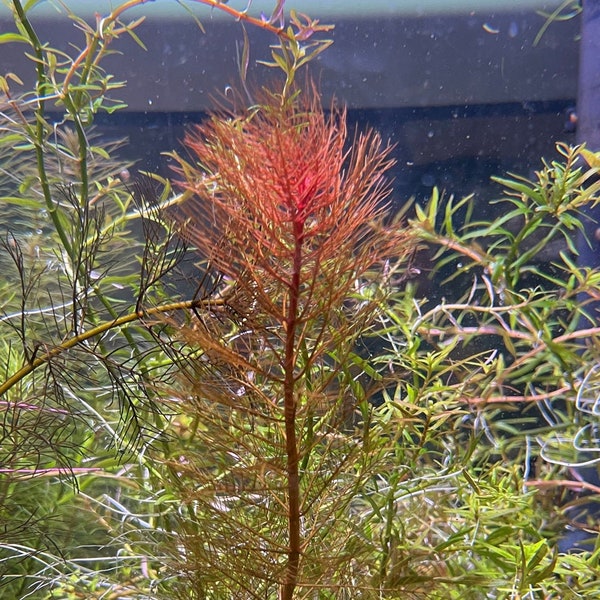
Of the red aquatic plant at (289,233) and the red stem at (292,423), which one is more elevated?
the red aquatic plant at (289,233)

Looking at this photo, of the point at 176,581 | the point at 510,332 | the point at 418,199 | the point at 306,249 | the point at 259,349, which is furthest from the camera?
the point at 418,199

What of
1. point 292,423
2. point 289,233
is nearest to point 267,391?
point 292,423

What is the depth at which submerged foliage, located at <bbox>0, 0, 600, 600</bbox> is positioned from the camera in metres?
0.64

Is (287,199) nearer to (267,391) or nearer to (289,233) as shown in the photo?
(289,233)

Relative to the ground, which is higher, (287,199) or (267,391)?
(287,199)

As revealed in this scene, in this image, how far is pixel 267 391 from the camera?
0.80 meters

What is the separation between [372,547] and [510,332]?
0.49 m

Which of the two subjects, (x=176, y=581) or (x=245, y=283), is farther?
(x=176, y=581)

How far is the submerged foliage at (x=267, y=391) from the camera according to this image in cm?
64

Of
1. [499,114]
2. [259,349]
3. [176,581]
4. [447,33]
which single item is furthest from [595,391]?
[447,33]

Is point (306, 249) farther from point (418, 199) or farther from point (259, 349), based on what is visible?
point (418, 199)

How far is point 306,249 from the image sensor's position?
0.65m

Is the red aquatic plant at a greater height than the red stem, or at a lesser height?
greater

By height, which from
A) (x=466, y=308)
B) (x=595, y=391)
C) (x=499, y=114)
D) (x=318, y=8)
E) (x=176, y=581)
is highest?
(x=318, y=8)
